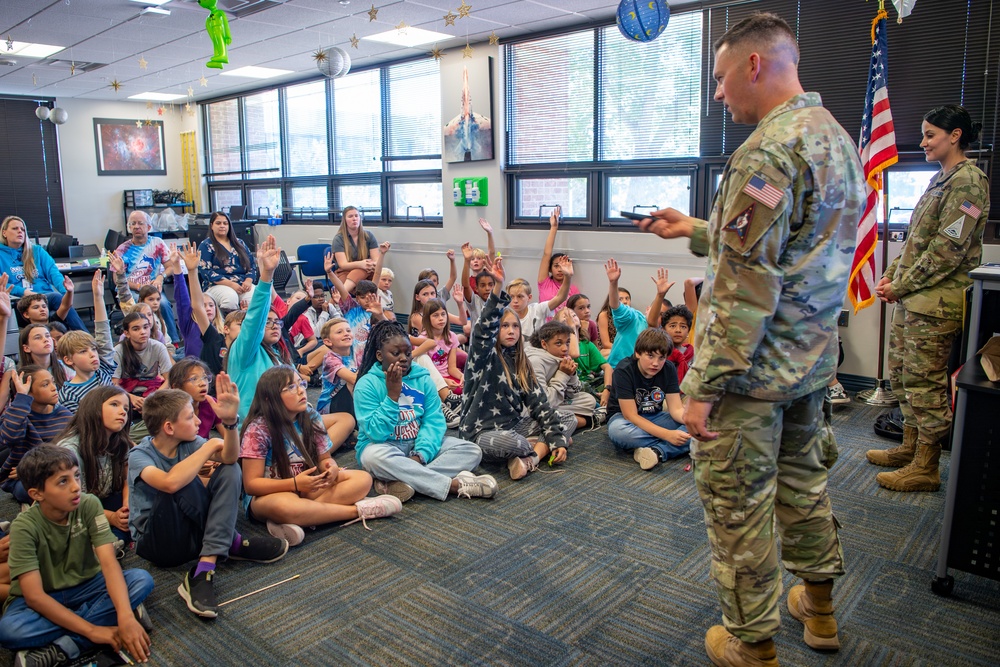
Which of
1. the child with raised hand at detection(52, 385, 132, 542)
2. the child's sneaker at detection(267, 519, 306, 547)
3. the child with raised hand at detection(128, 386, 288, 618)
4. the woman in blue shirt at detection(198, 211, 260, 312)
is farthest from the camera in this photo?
the woman in blue shirt at detection(198, 211, 260, 312)

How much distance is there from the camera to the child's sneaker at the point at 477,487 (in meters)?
3.18

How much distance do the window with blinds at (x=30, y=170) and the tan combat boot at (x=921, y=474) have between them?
426 inches

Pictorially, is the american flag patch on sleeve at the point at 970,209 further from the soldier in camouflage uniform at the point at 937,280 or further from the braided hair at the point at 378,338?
the braided hair at the point at 378,338

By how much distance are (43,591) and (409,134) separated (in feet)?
20.1

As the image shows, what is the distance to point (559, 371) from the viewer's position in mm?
4266

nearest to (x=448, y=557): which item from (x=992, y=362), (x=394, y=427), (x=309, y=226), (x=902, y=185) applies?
(x=394, y=427)

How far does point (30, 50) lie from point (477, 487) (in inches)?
266

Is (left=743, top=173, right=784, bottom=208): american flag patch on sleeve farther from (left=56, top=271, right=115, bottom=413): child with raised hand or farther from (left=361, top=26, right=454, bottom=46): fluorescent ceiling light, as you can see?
(left=361, top=26, right=454, bottom=46): fluorescent ceiling light

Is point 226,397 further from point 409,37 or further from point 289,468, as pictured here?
point 409,37

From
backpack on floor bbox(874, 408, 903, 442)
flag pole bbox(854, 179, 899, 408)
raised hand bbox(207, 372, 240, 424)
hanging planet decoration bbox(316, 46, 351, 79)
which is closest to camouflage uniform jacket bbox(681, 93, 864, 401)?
raised hand bbox(207, 372, 240, 424)

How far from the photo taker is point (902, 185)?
15.1 feet

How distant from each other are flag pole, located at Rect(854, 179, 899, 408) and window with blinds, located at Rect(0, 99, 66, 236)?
10.4 m

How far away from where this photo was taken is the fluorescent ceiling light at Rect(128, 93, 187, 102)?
995cm

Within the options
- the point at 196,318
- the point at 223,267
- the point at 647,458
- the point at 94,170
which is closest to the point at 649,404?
the point at 647,458
